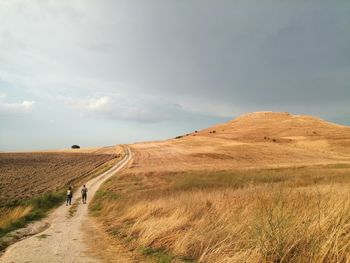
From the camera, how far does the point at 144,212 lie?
1698 centimetres

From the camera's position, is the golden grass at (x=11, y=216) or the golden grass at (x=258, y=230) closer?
the golden grass at (x=258, y=230)

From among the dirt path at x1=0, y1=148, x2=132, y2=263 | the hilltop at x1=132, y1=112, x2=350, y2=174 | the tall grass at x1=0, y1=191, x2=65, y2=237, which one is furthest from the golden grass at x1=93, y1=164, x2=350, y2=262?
the hilltop at x1=132, y1=112, x2=350, y2=174

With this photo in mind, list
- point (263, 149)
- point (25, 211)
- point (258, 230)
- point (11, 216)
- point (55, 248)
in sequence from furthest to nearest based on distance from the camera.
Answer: point (263, 149) → point (25, 211) → point (11, 216) → point (55, 248) → point (258, 230)

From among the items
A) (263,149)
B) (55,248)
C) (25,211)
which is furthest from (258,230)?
(263,149)

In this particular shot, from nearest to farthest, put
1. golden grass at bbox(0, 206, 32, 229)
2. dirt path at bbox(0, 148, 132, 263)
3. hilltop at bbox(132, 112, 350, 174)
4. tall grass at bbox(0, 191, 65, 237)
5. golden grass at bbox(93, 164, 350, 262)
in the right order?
golden grass at bbox(93, 164, 350, 262)
dirt path at bbox(0, 148, 132, 263)
golden grass at bbox(0, 206, 32, 229)
tall grass at bbox(0, 191, 65, 237)
hilltop at bbox(132, 112, 350, 174)

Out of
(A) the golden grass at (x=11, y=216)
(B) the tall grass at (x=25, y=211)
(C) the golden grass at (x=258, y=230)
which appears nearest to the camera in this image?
(C) the golden grass at (x=258, y=230)

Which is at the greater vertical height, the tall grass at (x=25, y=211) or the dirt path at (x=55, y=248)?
the dirt path at (x=55, y=248)

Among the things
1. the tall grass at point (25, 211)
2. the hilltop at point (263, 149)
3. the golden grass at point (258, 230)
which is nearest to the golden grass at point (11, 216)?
the tall grass at point (25, 211)

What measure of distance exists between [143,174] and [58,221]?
2913cm

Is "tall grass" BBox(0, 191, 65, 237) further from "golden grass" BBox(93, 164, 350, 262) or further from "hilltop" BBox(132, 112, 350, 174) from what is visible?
"hilltop" BBox(132, 112, 350, 174)

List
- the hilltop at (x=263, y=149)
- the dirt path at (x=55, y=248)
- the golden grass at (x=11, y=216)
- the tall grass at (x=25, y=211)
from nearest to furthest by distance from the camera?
the dirt path at (x=55, y=248) < the golden grass at (x=11, y=216) < the tall grass at (x=25, y=211) < the hilltop at (x=263, y=149)

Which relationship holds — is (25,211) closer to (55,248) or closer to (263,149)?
(55,248)

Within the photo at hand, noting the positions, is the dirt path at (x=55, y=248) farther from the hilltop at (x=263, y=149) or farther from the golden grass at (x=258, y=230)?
the hilltop at (x=263, y=149)

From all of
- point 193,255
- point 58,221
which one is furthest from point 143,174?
point 193,255
